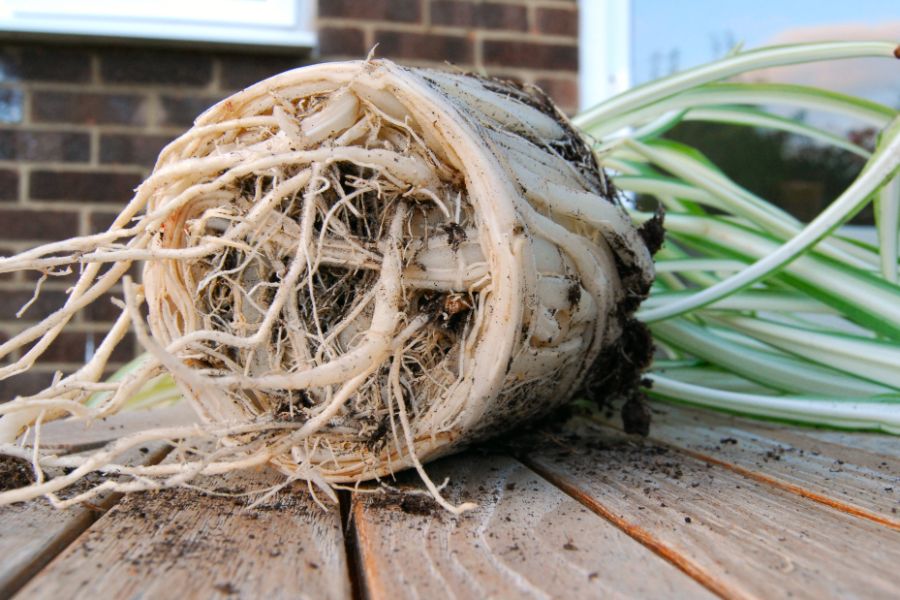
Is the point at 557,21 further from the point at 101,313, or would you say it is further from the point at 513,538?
the point at 513,538

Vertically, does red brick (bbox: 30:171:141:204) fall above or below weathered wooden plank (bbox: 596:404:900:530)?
above

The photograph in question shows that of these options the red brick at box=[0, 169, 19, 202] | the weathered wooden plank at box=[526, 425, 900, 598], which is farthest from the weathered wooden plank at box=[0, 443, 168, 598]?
the red brick at box=[0, 169, 19, 202]

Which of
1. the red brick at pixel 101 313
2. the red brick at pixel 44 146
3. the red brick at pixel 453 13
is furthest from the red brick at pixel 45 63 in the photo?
the red brick at pixel 453 13

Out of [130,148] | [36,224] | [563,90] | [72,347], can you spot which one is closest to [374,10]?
[563,90]

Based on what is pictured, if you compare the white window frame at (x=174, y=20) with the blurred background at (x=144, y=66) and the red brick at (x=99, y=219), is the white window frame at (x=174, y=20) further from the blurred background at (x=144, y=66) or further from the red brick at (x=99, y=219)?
the red brick at (x=99, y=219)

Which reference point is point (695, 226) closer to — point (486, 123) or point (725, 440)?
point (725, 440)

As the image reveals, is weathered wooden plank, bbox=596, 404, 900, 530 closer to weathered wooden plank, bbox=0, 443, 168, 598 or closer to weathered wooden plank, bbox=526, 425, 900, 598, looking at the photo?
weathered wooden plank, bbox=526, 425, 900, 598
